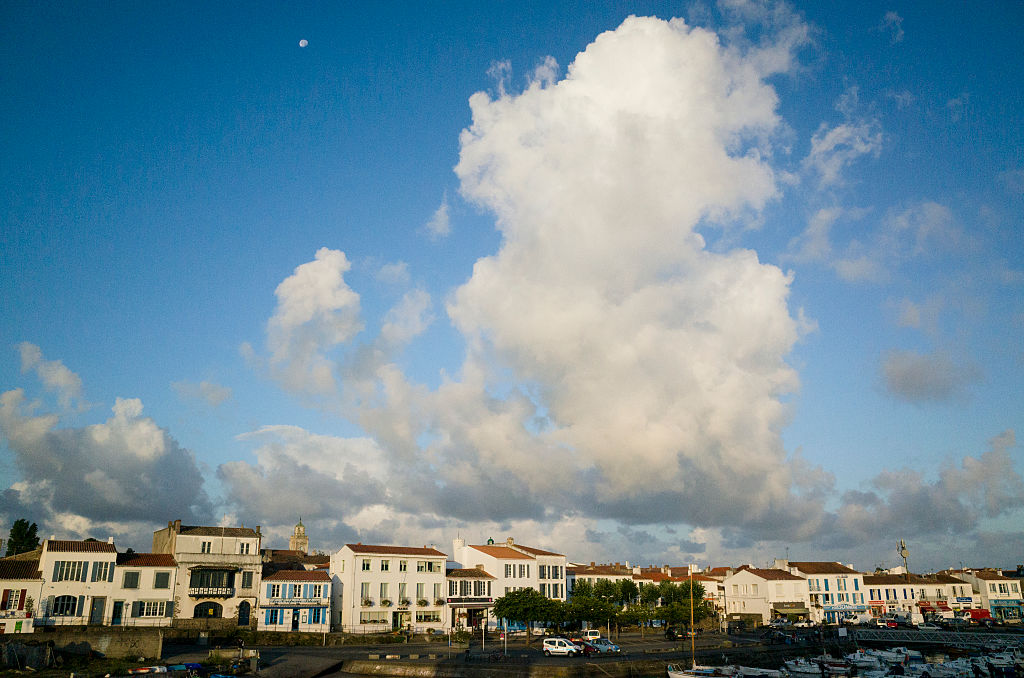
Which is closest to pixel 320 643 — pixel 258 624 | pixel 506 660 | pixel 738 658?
pixel 258 624

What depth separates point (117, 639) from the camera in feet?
173

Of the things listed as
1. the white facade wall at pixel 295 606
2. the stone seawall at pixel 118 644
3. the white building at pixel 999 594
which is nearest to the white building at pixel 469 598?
the white facade wall at pixel 295 606

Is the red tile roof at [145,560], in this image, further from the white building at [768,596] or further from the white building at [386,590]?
the white building at [768,596]

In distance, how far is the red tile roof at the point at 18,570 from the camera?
64000 millimetres

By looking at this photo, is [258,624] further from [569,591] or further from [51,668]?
[569,591]

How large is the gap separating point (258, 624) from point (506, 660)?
30.8 m

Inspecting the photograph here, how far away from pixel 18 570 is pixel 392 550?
116ft

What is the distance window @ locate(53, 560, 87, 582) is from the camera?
6581cm

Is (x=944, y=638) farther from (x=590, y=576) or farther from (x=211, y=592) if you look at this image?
(x=211, y=592)

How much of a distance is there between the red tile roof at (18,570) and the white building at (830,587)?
95.4m

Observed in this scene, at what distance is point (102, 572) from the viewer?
67688mm

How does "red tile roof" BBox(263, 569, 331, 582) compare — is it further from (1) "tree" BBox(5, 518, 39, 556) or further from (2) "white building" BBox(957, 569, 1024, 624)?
(2) "white building" BBox(957, 569, 1024, 624)

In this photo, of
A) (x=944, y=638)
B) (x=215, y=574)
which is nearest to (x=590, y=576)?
(x=944, y=638)

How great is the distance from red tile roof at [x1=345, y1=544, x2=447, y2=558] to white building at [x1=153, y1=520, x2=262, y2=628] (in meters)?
10.3
